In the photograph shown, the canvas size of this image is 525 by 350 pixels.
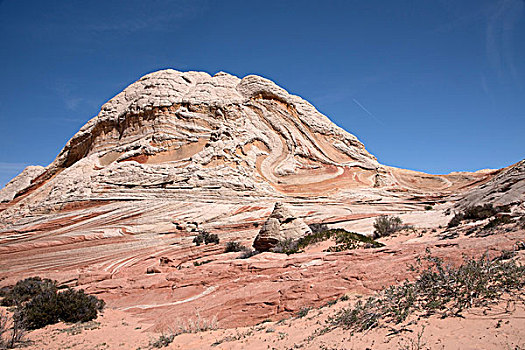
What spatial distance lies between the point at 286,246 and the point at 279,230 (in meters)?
→ 0.90

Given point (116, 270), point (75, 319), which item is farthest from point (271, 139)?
point (75, 319)

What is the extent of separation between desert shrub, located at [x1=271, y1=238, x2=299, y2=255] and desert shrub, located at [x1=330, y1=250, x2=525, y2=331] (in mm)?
6211

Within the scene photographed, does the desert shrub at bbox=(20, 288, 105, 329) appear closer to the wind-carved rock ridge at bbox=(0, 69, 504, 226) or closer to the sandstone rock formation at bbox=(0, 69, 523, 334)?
the sandstone rock formation at bbox=(0, 69, 523, 334)

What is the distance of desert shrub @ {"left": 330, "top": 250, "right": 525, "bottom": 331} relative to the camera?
4.34 m

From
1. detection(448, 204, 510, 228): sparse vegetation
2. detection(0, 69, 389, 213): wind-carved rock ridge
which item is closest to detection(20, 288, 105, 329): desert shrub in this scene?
detection(0, 69, 389, 213): wind-carved rock ridge

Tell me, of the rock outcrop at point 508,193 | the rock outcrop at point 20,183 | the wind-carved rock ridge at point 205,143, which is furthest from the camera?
the rock outcrop at point 20,183

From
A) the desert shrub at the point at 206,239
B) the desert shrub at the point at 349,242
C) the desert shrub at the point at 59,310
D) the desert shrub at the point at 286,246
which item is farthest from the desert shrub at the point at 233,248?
the desert shrub at the point at 59,310

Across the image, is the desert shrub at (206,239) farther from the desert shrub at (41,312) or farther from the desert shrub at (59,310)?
the desert shrub at (41,312)

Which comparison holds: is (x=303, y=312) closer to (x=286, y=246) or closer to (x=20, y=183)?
(x=286, y=246)

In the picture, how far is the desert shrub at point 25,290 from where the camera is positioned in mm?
10617

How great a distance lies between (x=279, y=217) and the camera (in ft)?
43.5

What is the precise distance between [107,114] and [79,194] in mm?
10663

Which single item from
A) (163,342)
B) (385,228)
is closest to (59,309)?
(163,342)

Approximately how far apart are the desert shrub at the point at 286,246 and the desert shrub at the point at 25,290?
7.36 metres
